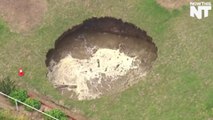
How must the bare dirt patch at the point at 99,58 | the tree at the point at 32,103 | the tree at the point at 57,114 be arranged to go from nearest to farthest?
1. the tree at the point at 57,114
2. the tree at the point at 32,103
3. the bare dirt patch at the point at 99,58

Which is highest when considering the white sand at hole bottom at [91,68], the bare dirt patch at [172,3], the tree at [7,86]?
the bare dirt patch at [172,3]

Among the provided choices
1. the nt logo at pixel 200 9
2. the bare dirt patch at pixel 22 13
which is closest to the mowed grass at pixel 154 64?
the nt logo at pixel 200 9

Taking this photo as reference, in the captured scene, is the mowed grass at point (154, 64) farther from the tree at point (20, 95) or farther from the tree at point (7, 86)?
the tree at point (20, 95)

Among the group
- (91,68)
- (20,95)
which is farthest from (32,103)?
(91,68)

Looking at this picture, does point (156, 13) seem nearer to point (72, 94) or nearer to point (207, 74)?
point (207, 74)

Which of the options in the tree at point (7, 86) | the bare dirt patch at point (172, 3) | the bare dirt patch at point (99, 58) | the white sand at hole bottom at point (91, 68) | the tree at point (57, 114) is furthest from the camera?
the bare dirt patch at point (172, 3)

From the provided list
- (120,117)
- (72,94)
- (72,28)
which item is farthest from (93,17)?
(120,117)

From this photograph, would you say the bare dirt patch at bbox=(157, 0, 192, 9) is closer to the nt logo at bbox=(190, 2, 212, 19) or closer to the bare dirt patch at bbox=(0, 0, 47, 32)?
the nt logo at bbox=(190, 2, 212, 19)
